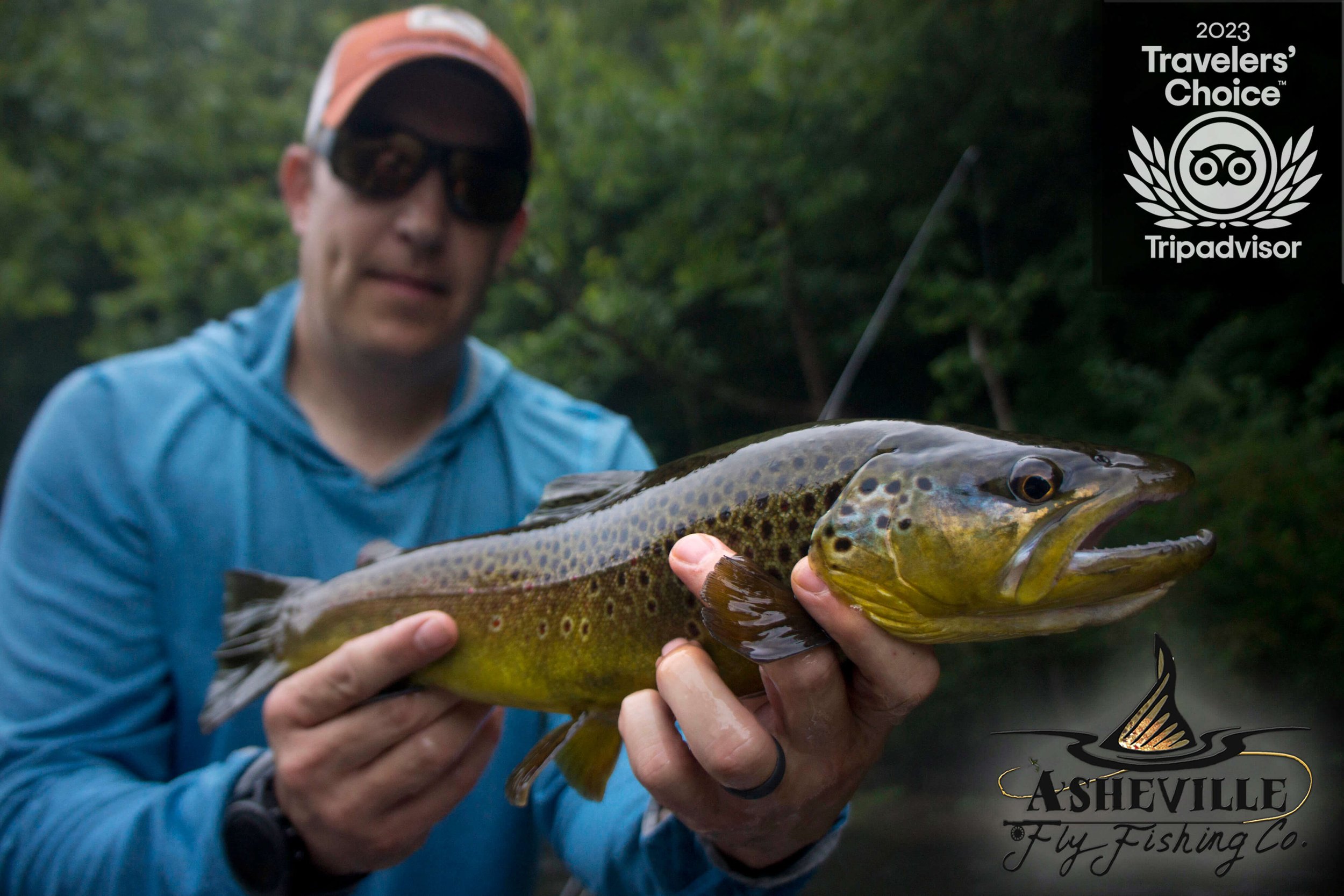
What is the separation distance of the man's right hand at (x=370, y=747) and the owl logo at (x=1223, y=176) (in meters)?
3.44

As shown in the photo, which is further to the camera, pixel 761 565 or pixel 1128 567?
pixel 761 565

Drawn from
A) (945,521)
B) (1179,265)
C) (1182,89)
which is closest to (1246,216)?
(1182,89)

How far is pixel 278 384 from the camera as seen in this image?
233 centimetres

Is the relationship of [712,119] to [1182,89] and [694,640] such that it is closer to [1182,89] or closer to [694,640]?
[1182,89]

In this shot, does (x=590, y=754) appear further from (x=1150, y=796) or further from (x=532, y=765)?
(x=1150, y=796)

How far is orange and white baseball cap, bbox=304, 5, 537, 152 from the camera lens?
7.62 feet

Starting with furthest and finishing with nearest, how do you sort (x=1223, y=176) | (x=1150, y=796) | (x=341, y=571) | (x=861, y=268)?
(x=861, y=268), (x=1223, y=176), (x=1150, y=796), (x=341, y=571)

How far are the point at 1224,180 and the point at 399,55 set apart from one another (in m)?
3.17

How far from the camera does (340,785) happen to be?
1.57m

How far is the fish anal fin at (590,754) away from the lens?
1.45 m

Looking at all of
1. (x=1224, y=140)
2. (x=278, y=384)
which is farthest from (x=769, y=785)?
(x=1224, y=140)

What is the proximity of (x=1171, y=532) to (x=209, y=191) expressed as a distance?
11.2m

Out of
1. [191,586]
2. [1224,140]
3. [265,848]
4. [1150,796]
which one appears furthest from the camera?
[1224,140]

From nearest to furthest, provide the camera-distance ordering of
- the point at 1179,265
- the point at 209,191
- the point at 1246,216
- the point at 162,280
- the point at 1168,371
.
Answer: the point at 1246,216
the point at 1179,265
the point at 1168,371
the point at 162,280
the point at 209,191
